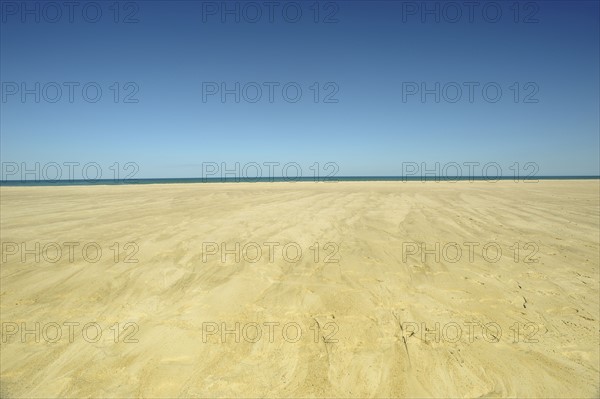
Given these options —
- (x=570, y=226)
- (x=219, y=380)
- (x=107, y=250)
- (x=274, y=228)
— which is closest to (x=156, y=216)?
(x=107, y=250)

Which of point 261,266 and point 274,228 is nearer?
point 261,266

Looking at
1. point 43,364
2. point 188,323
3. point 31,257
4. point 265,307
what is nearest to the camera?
point 43,364

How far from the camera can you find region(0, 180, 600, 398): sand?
2.29 metres

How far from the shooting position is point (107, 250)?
5.40 metres

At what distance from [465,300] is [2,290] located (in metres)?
6.14

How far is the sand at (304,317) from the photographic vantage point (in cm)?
229

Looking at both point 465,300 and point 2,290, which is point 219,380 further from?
point 2,290

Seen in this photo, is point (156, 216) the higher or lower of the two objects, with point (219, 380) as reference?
higher

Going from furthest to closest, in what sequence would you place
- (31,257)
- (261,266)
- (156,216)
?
(156,216) < (31,257) < (261,266)

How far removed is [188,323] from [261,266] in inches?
68.3

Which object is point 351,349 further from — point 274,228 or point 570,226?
point 570,226

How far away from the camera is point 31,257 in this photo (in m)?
5.08

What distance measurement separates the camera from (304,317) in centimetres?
319

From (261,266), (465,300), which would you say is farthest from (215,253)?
(465,300)
